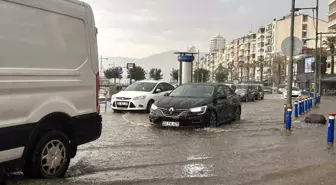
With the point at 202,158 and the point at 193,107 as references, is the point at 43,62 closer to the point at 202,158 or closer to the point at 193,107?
the point at 202,158

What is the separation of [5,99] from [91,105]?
5.55 feet

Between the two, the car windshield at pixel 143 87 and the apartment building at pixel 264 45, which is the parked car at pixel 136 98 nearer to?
the car windshield at pixel 143 87

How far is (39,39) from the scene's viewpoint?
4.68 metres

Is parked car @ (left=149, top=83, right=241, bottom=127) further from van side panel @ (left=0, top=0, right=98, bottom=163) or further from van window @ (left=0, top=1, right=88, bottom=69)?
van window @ (left=0, top=1, right=88, bottom=69)

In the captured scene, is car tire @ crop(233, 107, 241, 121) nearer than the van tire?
No

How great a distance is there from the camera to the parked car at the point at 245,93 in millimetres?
28567

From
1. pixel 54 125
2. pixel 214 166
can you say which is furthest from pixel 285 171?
pixel 54 125

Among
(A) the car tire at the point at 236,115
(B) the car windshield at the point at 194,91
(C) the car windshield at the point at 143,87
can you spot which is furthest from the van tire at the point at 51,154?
(C) the car windshield at the point at 143,87

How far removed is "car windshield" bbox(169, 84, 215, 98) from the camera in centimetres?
1152

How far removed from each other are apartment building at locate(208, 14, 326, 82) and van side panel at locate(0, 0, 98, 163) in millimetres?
94724

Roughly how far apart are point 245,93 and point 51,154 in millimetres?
25064

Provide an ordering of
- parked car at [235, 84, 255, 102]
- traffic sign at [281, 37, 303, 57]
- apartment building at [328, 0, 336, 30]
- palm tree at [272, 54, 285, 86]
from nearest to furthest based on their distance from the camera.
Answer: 1. traffic sign at [281, 37, 303, 57]
2. parked car at [235, 84, 255, 102]
3. apartment building at [328, 0, 336, 30]
4. palm tree at [272, 54, 285, 86]

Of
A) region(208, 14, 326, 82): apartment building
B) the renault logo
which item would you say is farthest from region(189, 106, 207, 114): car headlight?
region(208, 14, 326, 82): apartment building

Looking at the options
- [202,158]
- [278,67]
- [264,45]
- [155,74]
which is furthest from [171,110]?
[264,45]
